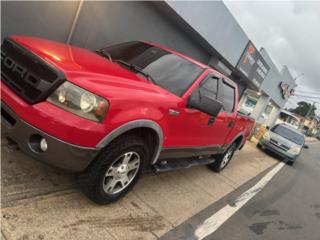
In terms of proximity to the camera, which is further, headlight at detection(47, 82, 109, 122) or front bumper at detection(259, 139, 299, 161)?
front bumper at detection(259, 139, 299, 161)

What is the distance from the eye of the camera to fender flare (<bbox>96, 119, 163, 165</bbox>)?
3.01 m

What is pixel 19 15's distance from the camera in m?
5.57

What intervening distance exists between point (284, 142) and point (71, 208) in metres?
11.8

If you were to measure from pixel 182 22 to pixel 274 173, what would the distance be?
552cm

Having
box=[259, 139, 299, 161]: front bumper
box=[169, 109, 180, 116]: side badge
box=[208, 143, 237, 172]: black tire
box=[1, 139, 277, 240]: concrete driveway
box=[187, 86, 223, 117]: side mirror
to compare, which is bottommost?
box=[1, 139, 277, 240]: concrete driveway

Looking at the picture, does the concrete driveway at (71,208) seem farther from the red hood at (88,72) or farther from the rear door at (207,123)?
the red hood at (88,72)

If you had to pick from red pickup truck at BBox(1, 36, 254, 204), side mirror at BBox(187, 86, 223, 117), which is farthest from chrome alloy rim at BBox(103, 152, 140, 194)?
side mirror at BBox(187, 86, 223, 117)

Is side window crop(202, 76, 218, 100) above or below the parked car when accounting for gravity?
above

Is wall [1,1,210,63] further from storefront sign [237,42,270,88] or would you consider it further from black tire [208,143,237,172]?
storefront sign [237,42,270,88]

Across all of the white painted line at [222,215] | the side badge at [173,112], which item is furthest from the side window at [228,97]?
the side badge at [173,112]

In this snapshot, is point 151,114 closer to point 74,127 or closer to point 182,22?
point 74,127

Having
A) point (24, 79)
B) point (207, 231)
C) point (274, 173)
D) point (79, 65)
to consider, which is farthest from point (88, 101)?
point (274, 173)

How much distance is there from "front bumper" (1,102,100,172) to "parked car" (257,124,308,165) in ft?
38.1

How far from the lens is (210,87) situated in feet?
15.9
